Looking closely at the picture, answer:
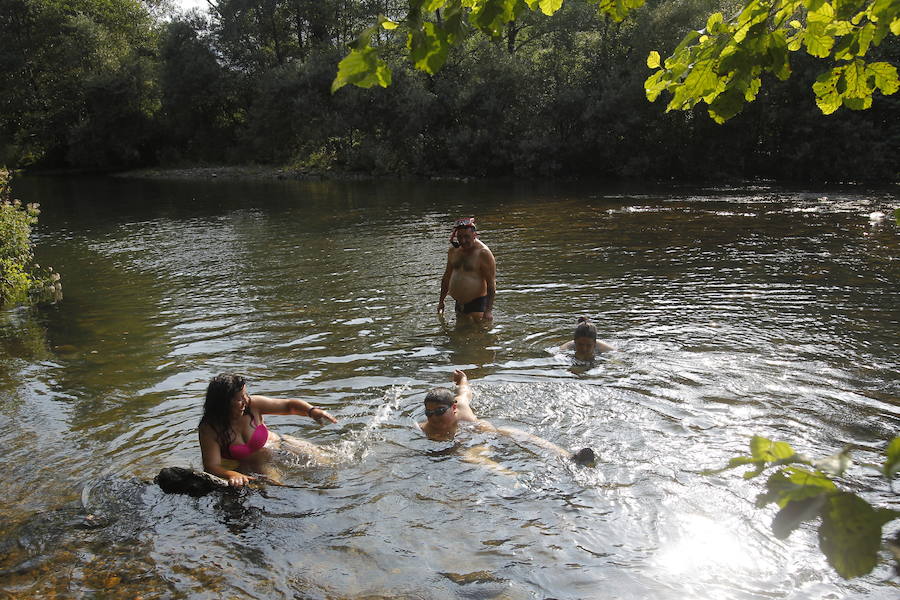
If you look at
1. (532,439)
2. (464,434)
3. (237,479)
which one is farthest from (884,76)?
(237,479)

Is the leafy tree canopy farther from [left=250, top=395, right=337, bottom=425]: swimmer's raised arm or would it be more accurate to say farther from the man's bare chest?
the man's bare chest

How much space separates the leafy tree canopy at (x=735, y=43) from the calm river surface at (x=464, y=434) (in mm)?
3055

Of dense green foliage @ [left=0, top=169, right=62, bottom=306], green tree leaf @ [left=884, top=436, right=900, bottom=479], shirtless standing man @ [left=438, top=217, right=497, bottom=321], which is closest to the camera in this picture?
green tree leaf @ [left=884, top=436, right=900, bottom=479]

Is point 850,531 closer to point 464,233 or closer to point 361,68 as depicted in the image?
point 361,68

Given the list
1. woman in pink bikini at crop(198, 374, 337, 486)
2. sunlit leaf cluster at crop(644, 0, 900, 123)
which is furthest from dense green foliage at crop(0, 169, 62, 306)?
sunlit leaf cluster at crop(644, 0, 900, 123)

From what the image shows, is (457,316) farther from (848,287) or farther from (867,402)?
(848,287)

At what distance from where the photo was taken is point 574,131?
39.1 metres

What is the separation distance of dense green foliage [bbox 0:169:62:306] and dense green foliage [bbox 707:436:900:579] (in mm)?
13279

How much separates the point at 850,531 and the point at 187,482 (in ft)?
18.8

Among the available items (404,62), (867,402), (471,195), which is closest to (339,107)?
(404,62)

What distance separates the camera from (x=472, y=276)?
37.6 feet

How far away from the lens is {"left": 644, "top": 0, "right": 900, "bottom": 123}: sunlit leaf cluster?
10.8ft

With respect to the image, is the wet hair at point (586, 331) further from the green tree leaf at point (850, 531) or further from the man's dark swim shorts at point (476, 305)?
the green tree leaf at point (850, 531)

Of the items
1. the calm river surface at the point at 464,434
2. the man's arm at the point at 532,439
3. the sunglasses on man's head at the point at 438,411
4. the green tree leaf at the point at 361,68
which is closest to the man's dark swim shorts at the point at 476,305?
the calm river surface at the point at 464,434
